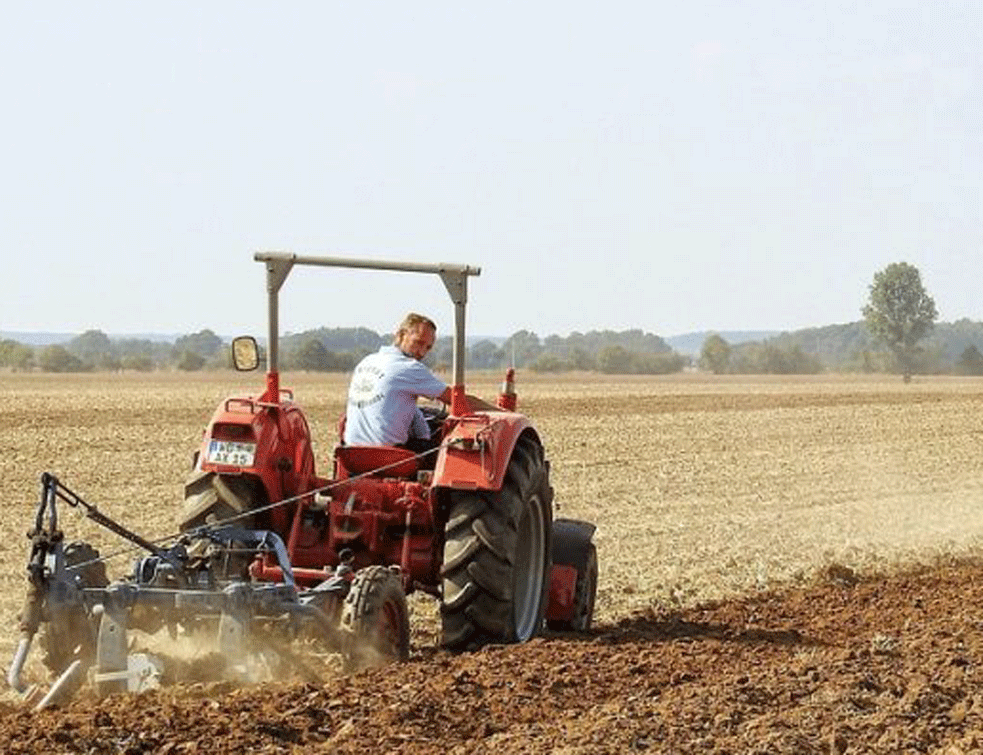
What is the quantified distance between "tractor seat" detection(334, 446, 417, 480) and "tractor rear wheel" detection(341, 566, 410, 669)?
1.07 metres

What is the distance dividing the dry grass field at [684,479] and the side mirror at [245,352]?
1.84 meters

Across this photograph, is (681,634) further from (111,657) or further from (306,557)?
(111,657)

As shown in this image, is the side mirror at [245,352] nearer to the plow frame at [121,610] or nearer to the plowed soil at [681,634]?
the plow frame at [121,610]

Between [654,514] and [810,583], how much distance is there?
454 centimetres

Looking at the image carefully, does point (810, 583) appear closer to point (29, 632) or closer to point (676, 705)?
point (676, 705)

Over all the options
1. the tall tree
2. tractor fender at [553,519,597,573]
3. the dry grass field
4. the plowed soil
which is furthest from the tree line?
tractor fender at [553,519,597,573]

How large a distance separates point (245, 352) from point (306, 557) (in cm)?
102

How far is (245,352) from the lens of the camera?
8.16 metres

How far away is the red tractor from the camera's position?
7.93 metres

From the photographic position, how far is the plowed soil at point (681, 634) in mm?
6062

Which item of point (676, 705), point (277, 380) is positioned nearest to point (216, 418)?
point (277, 380)

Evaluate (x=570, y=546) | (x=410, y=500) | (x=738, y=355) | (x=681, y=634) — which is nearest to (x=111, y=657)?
(x=410, y=500)

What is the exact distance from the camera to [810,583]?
11562 mm

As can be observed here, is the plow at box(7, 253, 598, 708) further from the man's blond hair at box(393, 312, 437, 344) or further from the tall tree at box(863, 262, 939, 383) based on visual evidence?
the tall tree at box(863, 262, 939, 383)
